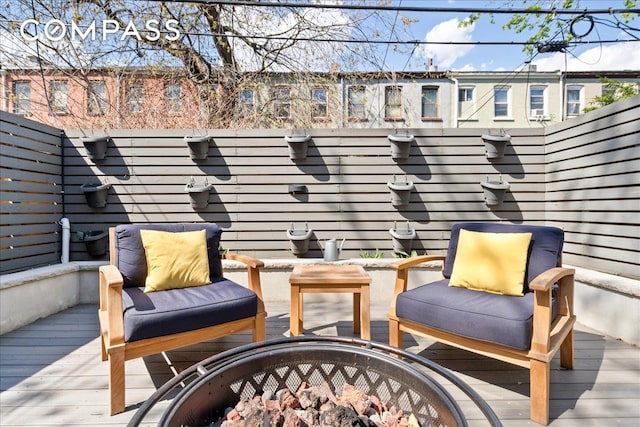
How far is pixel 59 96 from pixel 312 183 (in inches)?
191

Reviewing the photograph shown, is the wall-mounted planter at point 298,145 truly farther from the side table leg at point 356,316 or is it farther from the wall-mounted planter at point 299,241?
the side table leg at point 356,316

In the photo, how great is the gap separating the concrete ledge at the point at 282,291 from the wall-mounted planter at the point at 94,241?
14 centimetres

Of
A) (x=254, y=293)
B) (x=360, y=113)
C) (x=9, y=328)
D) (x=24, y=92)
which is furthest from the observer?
(x=360, y=113)

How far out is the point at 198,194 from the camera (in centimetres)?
327

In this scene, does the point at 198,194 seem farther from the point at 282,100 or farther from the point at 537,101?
the point at 537,101

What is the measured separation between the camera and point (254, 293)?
1.98 meters

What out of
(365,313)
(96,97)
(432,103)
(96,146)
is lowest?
(365,313)

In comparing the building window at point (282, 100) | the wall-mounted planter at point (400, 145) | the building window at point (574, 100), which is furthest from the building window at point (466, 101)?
the wall-mounted planter at point (400, 145)

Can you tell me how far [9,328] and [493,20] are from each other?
9.24 m

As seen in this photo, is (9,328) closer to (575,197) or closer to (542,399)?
(542,399)

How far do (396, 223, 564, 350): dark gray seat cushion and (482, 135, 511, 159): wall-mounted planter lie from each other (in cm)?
149

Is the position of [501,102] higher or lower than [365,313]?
higher

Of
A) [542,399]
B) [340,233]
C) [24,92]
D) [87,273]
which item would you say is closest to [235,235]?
[340,233]

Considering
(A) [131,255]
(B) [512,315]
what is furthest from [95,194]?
(B) [512,315]
